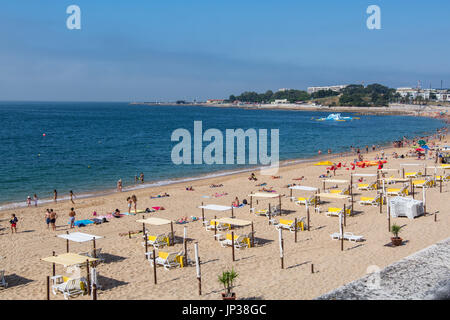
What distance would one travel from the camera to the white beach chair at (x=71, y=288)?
1150cm

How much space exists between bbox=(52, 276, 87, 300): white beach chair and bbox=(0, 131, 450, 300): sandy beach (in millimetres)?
255

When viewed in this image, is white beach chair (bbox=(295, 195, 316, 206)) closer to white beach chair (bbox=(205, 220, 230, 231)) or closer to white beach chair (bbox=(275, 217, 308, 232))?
white beach chair (bbox=(275, 217, 308, 232))

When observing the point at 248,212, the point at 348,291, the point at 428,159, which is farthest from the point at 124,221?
the point at 428,159

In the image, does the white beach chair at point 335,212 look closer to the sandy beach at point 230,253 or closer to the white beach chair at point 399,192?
the sandy beach at point 230,253

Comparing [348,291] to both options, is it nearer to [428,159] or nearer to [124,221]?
[124,221]

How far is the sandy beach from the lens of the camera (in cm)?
1149

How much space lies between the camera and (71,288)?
11602 millimetres

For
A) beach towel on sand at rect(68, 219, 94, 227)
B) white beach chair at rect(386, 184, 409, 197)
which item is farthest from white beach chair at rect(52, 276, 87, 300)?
white beach chair at rect(386, 184, 409, 197)

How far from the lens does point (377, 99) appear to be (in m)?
196

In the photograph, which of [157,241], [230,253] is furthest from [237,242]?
[157,241]

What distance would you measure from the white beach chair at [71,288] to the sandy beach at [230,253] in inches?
10.0

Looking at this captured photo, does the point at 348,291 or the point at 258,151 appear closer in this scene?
the point at 348,291
